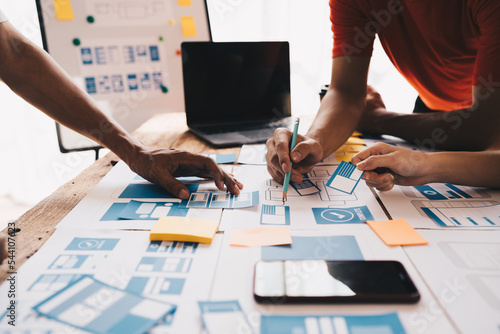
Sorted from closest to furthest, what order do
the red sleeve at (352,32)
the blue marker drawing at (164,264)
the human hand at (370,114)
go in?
the blue marker drawing at (164,264) < the red sleeve at (352,32) < the human hand at (370,114)

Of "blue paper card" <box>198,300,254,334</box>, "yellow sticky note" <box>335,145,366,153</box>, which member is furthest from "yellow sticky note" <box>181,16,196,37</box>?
"blue paper card" <box>198,300,254,334</box>

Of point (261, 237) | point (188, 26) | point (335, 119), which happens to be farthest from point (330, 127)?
point (188, 26)

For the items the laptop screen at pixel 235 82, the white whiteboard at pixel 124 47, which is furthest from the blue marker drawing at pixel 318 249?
the white whiteboard at pixel 124 47

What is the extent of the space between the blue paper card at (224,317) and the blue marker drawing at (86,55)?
1.84 metres

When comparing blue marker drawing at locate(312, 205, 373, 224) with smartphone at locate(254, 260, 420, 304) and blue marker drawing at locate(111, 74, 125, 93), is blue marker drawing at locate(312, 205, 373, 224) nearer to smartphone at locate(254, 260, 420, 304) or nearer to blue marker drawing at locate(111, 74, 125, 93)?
smartphone at locate(254, 260, 420, 304)

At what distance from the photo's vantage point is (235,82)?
4.30ft

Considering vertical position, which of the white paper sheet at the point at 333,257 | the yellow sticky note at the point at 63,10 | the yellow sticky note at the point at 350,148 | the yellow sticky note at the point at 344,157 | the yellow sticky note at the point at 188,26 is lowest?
the white paper sheet at the point at 333,257

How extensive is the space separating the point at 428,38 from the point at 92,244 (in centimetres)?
105

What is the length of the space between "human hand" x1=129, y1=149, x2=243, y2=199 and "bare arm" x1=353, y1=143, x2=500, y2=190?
300mm

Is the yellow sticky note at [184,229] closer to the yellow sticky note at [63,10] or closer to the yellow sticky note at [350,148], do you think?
the yellow sticky note at [350,148]

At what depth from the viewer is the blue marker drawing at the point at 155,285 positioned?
1.47ft

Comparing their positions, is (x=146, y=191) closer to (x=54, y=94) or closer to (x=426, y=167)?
(x=54, y=94)

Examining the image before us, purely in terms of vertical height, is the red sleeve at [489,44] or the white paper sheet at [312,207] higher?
the red sleeve at [489,44]

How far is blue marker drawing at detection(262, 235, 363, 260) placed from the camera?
0.52 m
